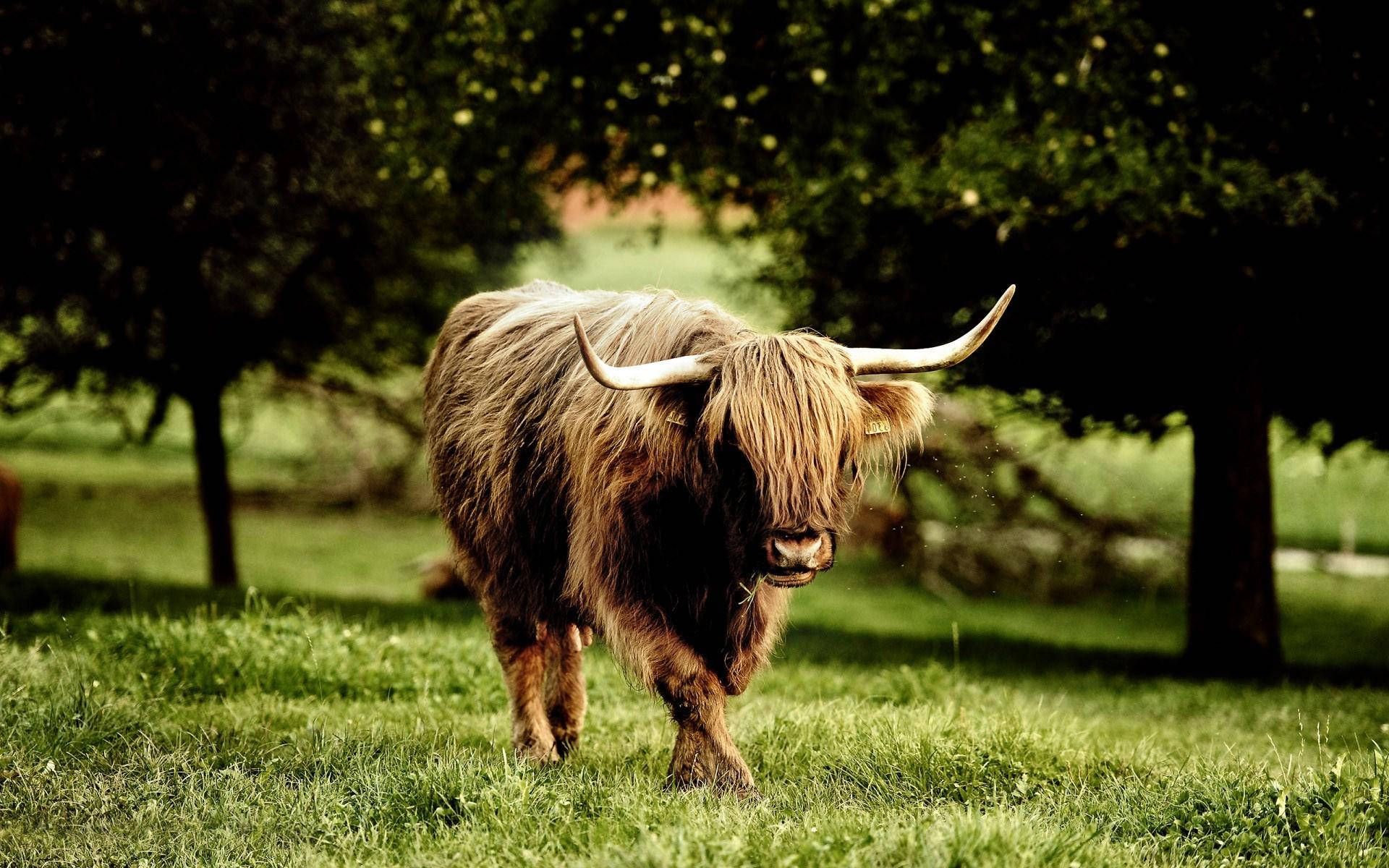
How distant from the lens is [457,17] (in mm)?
10594

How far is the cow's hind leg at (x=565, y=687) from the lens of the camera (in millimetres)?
6293

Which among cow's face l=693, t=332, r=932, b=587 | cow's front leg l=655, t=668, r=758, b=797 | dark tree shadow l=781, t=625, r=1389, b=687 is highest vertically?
cow's face l=693, t=332, r=932, b=587

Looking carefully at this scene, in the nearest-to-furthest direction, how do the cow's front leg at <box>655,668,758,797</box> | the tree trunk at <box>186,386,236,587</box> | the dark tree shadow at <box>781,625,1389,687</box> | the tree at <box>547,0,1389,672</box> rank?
the cow's front leg at <box>655,668,758,797</box>, the tree at <box>547,0,1389,672</box>, the dark tree shadow at <box>781,625,1389,687</box>, the tree trunk at <box>186,386,236,587</box>

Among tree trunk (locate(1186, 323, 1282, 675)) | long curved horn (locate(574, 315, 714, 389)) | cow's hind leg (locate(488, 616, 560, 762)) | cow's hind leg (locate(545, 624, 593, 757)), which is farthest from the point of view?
tree trunk (locate(1186, 323, 1282, 675))

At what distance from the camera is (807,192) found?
10352mm

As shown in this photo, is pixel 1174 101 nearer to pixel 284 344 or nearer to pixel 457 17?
pixel 457 17

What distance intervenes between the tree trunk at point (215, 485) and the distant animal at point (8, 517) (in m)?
1.77

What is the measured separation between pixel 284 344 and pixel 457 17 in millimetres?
4876

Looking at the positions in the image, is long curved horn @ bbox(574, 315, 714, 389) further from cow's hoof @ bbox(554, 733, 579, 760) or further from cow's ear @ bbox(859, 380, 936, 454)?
cow's hoof @ bbox(554, 733, 579, 760)

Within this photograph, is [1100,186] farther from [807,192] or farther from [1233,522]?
[1233,522]

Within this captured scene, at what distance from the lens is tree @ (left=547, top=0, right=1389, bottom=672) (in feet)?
29.5

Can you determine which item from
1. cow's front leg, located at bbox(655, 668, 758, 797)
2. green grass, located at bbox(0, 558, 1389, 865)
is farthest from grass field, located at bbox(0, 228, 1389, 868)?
cow's front leg, located at bbox(655, 668, 758, 797)

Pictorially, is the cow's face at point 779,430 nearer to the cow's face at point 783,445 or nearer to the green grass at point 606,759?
the cow's face at point 783,445

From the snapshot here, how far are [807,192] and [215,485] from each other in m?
7.07
